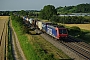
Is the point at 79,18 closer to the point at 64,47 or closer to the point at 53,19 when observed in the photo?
the point at 53,19

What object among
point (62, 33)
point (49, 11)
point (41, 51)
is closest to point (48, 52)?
point (41, 51)

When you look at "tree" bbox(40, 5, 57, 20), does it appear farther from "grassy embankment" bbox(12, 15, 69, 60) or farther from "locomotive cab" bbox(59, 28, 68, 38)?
"grassy embankment" bbox(12, 15, 69, 60)

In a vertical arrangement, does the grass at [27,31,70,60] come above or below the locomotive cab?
below

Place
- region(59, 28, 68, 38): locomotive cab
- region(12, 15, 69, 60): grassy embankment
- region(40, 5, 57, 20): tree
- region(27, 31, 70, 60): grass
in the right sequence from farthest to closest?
region(40, 5, 57, 20): tree
region(59, 28, 68, 38): locomotive cab
region(12, 15, 69, 60): grassy embankment
region(27, 31, 70, 60): grass

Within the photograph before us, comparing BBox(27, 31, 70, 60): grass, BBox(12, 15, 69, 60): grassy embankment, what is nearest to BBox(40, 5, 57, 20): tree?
BBox(12, 15, 69, 60): grassy embankment

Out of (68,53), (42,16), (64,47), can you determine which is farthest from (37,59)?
(42,16)

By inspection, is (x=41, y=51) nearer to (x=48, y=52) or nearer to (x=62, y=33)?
(x=48, y=52)

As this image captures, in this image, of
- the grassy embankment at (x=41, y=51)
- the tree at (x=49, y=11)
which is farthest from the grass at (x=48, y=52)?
the tree at (x=49, y=11)

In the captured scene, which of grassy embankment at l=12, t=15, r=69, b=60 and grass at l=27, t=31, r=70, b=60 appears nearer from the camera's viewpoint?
grass at l=27, t=31, r=70, b=60

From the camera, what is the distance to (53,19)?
104562 mm

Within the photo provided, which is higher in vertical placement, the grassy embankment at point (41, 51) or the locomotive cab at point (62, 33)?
the locomotive cab at point (62, 33)

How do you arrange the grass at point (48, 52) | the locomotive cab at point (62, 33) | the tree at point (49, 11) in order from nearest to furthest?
the grass at point (48, 52), the locomotive cab at point (62, 33), the tree at point (49, 11)

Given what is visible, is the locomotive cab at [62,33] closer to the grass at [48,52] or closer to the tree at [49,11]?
the grass at [48,52]

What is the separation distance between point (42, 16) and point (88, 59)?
104977mm
